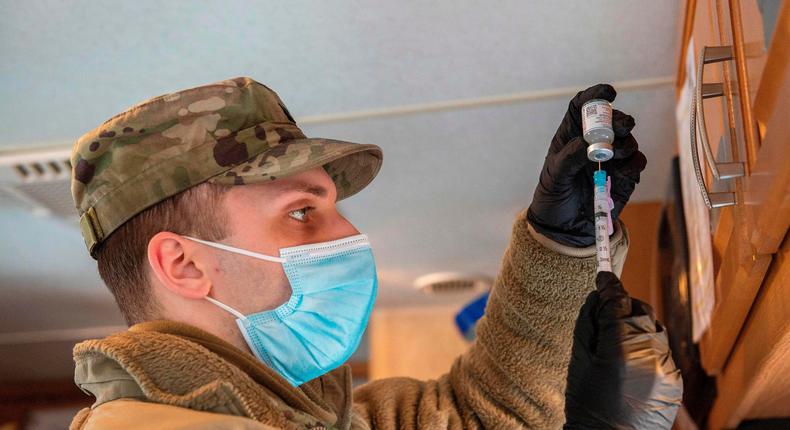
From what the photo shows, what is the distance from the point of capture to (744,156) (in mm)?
972

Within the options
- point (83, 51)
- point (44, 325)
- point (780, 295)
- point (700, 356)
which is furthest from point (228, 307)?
point (44, 325)

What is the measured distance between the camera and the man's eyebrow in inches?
49.0

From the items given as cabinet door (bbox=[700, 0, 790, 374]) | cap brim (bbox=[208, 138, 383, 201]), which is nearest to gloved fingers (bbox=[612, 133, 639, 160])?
cabinet door (bbox=[700, 0, 790, 374])

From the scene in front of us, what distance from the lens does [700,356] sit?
1545 millimetres

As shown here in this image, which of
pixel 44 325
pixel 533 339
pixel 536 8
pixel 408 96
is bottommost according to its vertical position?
pixel 44 325

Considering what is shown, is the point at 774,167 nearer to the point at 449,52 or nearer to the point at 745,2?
the point at 745,2

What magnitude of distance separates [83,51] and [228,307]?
23.8 inches

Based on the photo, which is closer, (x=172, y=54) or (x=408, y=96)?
(x=172, y=54)

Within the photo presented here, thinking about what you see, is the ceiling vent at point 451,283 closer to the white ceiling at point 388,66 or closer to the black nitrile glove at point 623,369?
the white ceiling at point 388,66

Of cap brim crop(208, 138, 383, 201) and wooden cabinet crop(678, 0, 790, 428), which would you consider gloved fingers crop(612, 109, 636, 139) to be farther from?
cap brim crop(208, 138, 383, 201)

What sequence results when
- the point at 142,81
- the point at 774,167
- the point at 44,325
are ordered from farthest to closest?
1. the point at 44,325
2. the point at 142,81
3. the point at 774,167

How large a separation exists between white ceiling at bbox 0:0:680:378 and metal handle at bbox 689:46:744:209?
0.39 meters

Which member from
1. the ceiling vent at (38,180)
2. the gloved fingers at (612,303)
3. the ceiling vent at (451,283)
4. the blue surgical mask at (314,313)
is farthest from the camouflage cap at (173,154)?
the ceiling vent at (451,283)

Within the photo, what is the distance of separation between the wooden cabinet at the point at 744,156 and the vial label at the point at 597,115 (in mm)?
106
